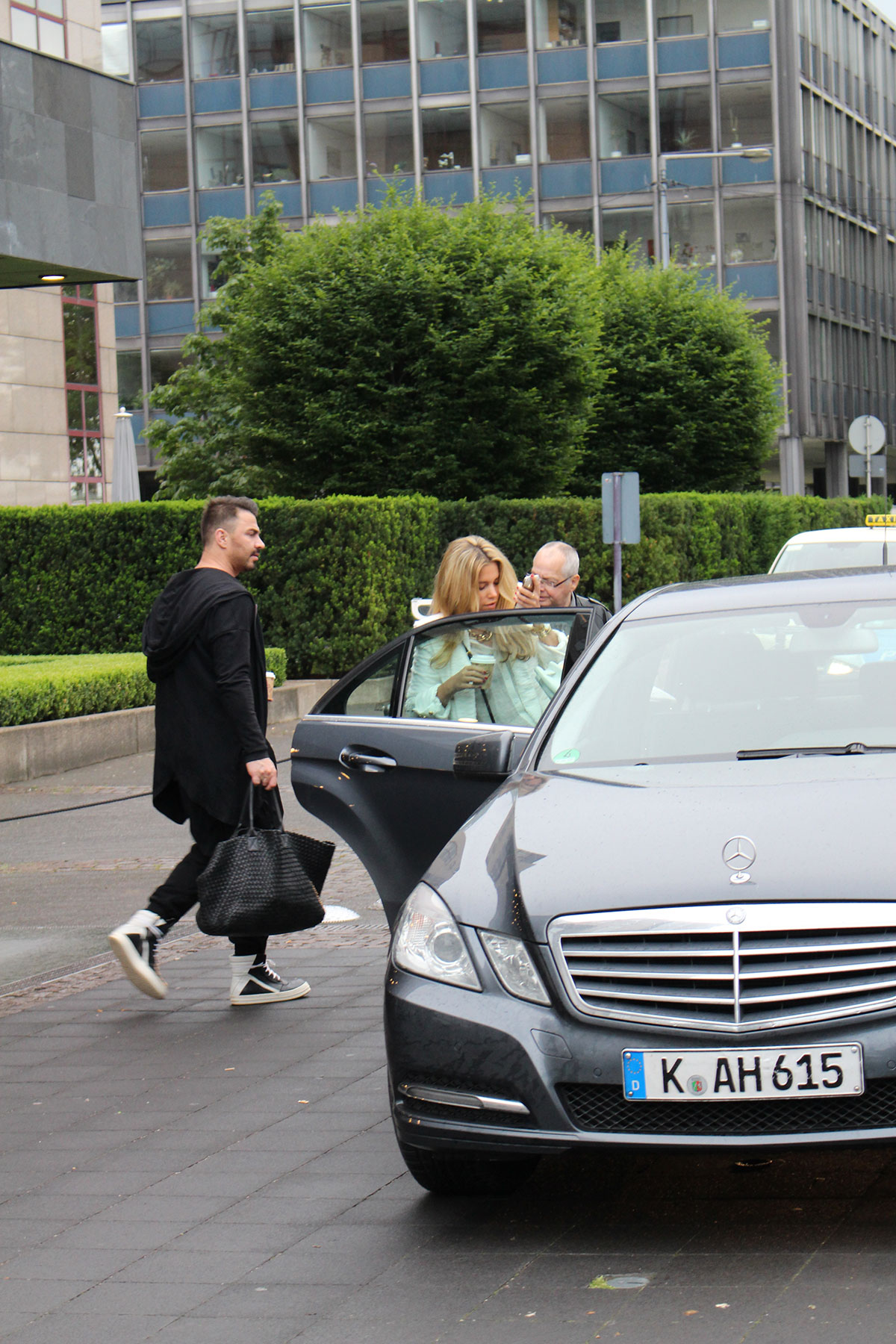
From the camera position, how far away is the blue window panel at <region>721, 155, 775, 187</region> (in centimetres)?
5825

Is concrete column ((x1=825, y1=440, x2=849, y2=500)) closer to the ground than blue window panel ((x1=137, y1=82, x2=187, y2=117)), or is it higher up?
closer to the ground

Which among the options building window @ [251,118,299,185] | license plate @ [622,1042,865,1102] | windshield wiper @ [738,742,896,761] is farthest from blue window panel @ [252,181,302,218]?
license plate @ [622,1042,865,1102]

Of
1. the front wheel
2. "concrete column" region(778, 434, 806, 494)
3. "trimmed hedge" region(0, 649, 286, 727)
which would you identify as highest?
"concrete column" region(778, 434, 806, 494)

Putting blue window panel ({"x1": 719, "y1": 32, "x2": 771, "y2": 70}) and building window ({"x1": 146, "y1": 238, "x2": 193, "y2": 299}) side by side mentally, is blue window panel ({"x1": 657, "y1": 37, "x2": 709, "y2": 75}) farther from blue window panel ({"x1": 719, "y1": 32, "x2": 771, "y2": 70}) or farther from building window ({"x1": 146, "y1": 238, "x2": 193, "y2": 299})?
building window ({"x1": 146, "y1": 238, "x2": 193, "y2": 299})

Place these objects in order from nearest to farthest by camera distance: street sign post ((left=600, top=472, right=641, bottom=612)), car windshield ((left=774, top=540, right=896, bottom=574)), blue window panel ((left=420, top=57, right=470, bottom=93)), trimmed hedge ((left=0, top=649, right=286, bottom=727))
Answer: trimmed hedge ((left=0, top=649, right=286, bottom=727)) → car windshield ((left=774, top=540, right=896, bottom=574)) → street sign post ((left=600, top=472, right=641, bottom=612)) → blue window panel ((left=420, top=57, right=470, bottom=93))

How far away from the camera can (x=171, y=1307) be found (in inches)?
161

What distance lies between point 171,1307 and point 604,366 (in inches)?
1339

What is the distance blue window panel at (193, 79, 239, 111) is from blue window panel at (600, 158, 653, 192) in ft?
38.1

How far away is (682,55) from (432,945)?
2256 inches

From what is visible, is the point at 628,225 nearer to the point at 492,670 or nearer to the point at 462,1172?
the point at 492,670

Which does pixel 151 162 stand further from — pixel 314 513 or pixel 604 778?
pixel 604 778

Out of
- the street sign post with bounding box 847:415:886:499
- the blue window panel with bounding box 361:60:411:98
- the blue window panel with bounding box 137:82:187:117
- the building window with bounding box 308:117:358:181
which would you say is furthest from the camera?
the blue window panel with bounding box 137:82:187:117

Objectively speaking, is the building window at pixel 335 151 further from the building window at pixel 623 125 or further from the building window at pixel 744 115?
the building window at pixel 744 115

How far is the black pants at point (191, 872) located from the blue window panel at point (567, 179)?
54.0 m
